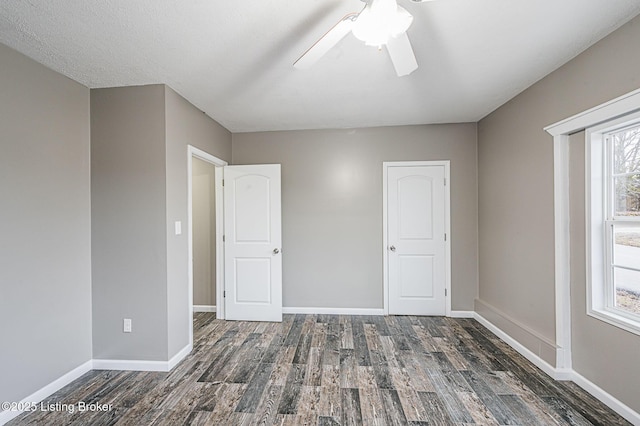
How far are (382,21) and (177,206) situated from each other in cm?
225

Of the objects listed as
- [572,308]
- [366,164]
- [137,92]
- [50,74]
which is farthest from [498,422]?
[50,74]

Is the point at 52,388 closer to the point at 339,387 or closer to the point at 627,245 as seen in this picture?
the point at 339,387

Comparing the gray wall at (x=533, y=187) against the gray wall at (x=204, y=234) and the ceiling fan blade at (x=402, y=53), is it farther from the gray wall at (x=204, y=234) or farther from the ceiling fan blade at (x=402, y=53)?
the gray wall at (x=204, y=234)

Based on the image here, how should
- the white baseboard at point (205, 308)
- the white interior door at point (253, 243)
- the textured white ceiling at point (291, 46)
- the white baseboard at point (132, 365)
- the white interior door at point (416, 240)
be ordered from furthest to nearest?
the white baseboard at point (205, 308), the white interior door at point (416, 240), the white interior door at point (253, 243), the white baseboard at point (132, 365), the textured white ceiling at point (291, 46)

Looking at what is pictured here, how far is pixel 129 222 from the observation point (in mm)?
2459

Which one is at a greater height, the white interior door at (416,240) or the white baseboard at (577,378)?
the white interior door at (416,240)

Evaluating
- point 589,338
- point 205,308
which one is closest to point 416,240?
point 589,338

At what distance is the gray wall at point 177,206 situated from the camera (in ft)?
8.13

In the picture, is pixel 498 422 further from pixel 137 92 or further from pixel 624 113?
pixel 137 92

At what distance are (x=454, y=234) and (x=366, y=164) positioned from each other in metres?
1.47

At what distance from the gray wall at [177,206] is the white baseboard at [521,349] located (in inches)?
127

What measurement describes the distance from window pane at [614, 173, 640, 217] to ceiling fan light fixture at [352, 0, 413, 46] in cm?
189

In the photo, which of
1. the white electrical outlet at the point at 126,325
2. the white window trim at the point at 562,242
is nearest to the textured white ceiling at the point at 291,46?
the white window trim at the point at 562,242

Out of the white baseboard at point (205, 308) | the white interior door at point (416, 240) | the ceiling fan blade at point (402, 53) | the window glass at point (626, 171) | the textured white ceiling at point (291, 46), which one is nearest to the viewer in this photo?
the ceiling fan blade at point (402, 53)
